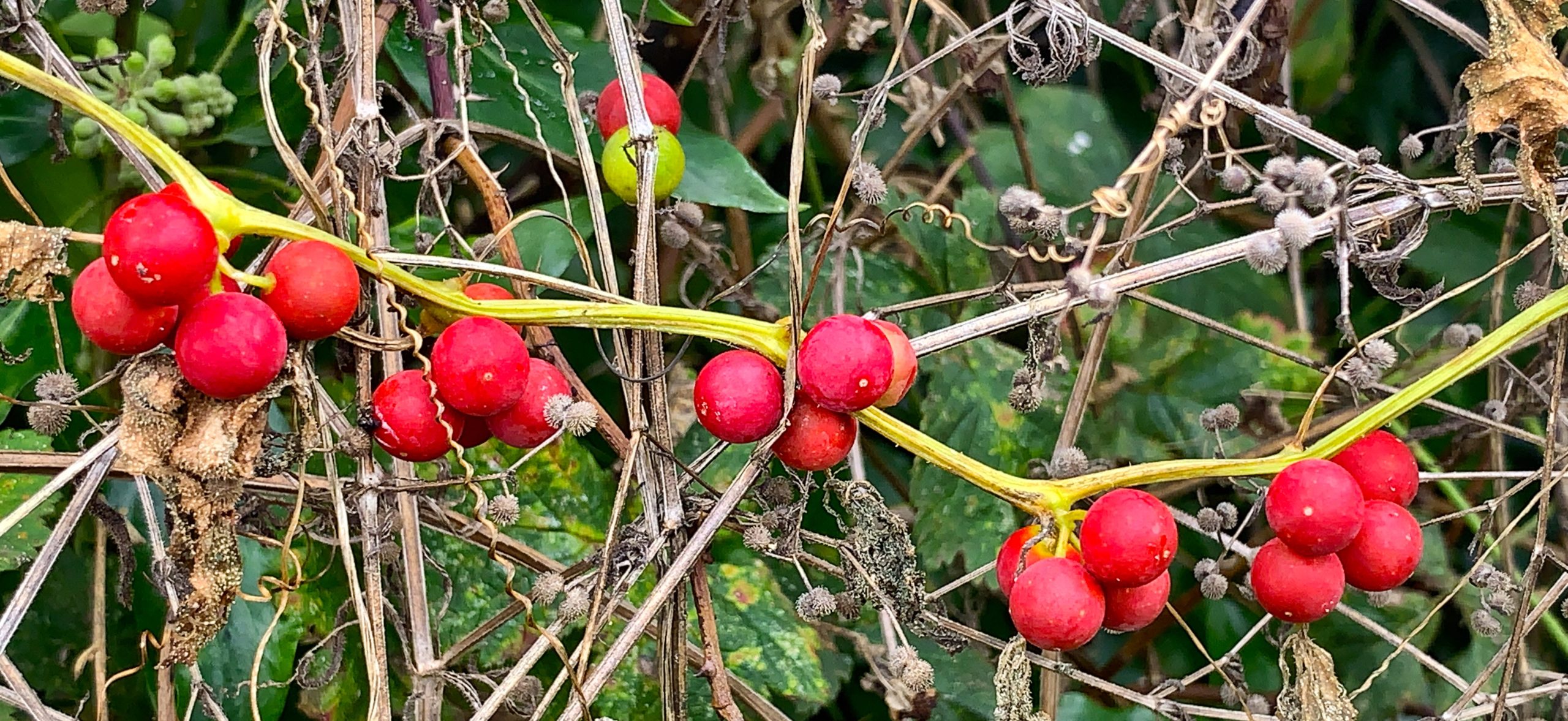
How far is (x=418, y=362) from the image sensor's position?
90 centimetres

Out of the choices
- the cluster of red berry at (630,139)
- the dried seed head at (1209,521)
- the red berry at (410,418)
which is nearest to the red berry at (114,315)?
the red berry at (410,418)

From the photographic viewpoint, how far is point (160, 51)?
1.07 metres

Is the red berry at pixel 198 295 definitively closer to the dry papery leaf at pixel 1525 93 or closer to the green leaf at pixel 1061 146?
the dry papery leaf at pixel 1525 93

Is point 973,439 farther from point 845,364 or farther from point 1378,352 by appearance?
point 845,364

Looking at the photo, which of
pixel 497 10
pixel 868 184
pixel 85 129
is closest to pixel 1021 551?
pixel 868 184

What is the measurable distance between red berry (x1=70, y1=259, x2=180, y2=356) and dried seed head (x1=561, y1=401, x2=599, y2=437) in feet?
0.75

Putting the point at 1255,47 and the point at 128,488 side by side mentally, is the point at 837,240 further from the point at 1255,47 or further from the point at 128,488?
the point at 128,488

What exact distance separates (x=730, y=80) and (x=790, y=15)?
156 mm

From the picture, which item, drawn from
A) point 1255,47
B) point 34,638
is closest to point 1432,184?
point 1255,47

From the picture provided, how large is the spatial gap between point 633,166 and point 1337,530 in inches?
22.2

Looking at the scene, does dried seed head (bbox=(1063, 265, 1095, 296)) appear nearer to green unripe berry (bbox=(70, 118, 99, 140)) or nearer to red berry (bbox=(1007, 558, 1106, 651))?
red berry (bbox=(1007, 558, 1106, 651))

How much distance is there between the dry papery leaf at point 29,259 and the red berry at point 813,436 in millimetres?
437

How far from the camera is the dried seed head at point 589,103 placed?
105cm

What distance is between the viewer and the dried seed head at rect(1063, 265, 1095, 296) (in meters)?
0.73
